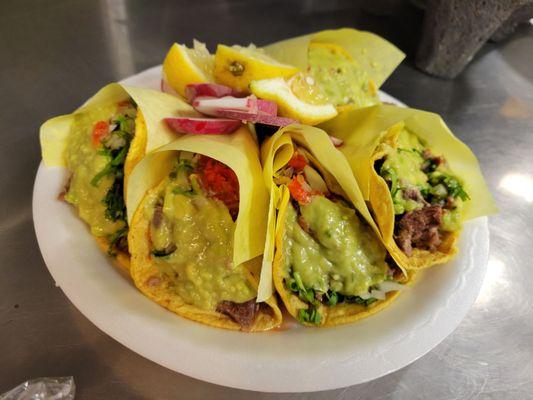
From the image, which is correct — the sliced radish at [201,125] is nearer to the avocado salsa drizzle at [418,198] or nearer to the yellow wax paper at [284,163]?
the yellow wax paper at [284,163]

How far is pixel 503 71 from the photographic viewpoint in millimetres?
2990

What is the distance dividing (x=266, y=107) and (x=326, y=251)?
0.46 meters

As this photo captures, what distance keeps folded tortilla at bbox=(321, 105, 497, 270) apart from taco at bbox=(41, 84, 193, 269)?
1.82 ft

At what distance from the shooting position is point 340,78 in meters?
1.71

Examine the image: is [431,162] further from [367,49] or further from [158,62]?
[158,62]

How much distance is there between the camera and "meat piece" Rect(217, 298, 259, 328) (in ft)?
4.32

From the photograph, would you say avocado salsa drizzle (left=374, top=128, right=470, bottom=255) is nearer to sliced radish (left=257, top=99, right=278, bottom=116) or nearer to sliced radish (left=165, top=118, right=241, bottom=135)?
sliced radish (left=257, top=99, right=278, bottom=116)

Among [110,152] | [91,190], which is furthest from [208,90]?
[91,190]

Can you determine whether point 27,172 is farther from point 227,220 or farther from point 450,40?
point 450,40

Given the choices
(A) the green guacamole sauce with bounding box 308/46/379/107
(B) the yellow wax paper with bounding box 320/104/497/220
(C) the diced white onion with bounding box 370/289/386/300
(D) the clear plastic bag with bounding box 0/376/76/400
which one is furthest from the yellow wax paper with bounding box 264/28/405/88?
(D) the clear plastic bag with bounding box 0/376/76/400

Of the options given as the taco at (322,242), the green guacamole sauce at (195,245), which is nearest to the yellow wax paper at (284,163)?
the taco at (322,242)

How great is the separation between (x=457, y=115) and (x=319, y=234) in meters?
1.73

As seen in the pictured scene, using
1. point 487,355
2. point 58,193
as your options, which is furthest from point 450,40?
point 58,193

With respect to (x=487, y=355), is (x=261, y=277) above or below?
above
